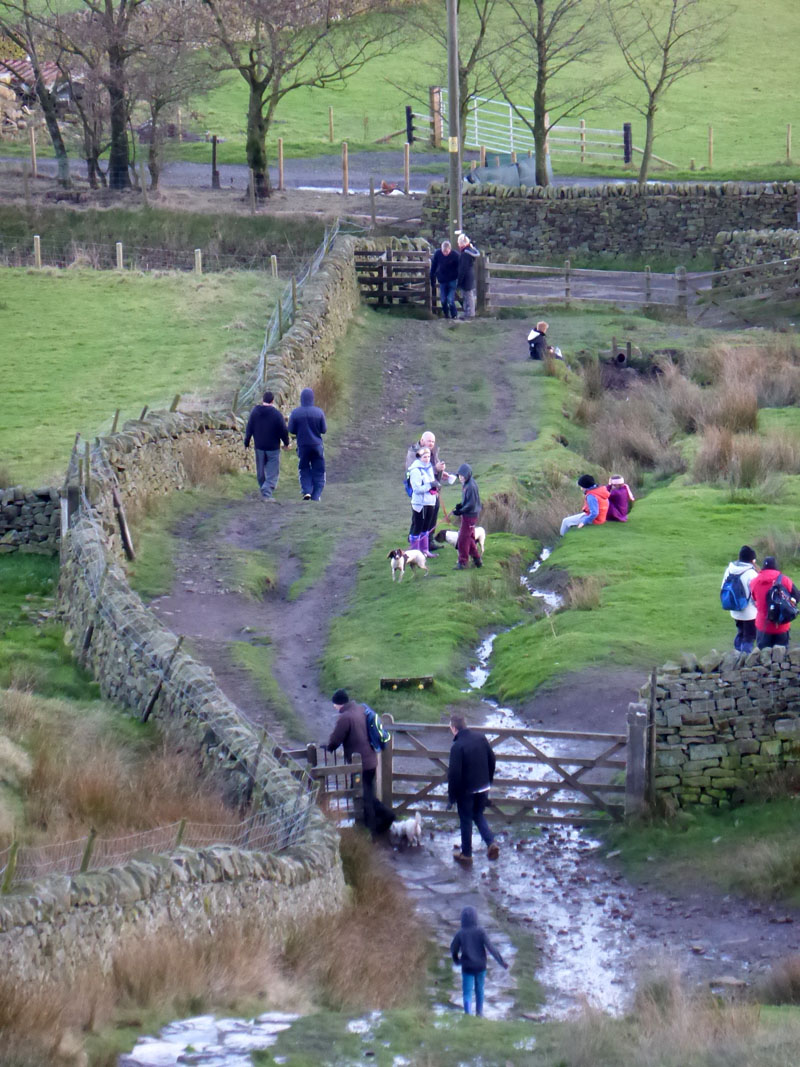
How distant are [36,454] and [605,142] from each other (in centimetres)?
3336

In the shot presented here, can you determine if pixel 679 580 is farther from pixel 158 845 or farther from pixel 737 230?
pixel 737 230

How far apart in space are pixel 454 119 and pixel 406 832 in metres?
23.3

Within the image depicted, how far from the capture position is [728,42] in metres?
69.2

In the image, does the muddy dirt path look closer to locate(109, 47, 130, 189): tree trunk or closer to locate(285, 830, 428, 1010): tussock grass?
locate(285, 830, 428, 1010): tussock grass

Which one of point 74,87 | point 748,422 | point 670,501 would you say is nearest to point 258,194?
point 74,87

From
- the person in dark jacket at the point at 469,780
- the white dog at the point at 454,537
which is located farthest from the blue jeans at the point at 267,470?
the person in dark jacket at the point at 469,780

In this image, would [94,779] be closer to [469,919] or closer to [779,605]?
[469,919]

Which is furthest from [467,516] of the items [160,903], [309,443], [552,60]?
[552,60]

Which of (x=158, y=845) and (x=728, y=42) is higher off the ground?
(x=728, y=42)

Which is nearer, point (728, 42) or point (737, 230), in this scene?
point (737, 230)

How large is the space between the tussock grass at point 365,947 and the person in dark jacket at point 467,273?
22.4m

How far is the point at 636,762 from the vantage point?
15398 millimetres

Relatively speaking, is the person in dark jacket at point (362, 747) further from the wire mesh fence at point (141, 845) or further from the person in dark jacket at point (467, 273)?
the person in dark jacket at point (467, 273)

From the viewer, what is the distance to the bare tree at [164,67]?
1770 inches
